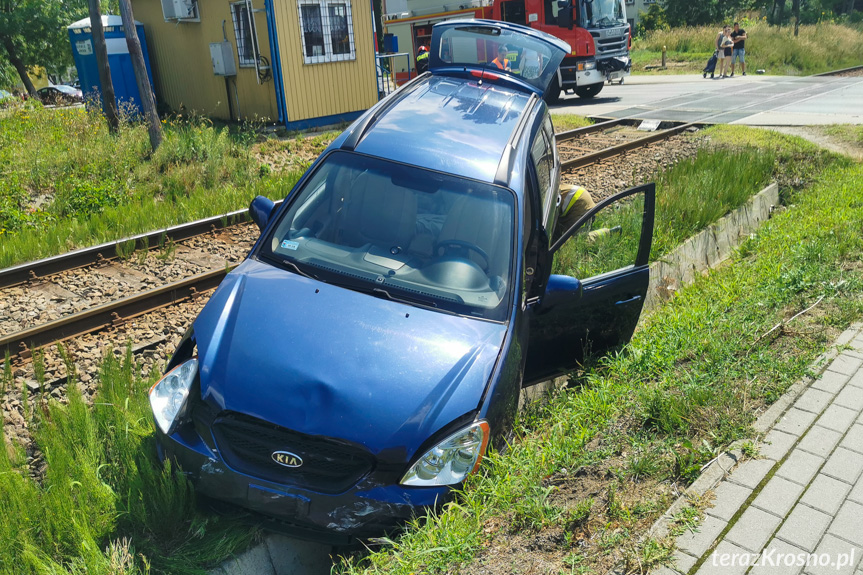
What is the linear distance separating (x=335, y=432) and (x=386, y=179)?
1.86 metres

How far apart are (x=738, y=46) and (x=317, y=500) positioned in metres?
28.1

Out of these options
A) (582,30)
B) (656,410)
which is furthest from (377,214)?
(582,30)

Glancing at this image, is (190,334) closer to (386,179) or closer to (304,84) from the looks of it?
(386,179)

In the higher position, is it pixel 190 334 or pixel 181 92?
pixel 181 92

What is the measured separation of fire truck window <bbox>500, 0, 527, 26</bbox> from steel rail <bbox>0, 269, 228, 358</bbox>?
17.0 metres

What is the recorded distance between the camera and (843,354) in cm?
475

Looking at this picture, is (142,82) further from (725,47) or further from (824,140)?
(725,47)

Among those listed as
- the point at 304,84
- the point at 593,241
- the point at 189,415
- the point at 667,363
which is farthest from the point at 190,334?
the point at 304,84

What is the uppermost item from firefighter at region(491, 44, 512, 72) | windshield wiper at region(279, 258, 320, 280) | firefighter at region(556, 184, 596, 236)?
firefighter at region(491, 44, 512, 72)

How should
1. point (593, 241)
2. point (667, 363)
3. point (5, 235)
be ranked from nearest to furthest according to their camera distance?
1. point (667, 363)
2. point (593, 241)
3. point (5, 235)

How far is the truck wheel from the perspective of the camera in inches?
859

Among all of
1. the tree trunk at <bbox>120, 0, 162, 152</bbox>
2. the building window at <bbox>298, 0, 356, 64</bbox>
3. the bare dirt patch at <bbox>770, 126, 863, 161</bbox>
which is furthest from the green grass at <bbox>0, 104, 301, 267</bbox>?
the bare dirt patch at <bbox>770, 126, 863, 161</bbox>

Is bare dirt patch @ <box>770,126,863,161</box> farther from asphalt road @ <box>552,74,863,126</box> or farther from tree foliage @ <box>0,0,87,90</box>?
tree foliage @ <box>0,0,87,90</box>

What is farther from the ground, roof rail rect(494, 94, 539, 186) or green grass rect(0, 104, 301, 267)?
Answer: roof rail rect(494, 94, 539, 186)
